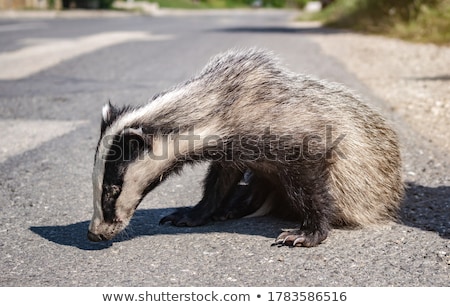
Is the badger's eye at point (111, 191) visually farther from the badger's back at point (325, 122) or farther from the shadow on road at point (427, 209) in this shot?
the shadow on road at point (427, 209)

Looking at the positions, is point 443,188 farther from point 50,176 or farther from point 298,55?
point 298,55

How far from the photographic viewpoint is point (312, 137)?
163 inches

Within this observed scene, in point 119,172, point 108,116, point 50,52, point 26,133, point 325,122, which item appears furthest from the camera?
point 50,52

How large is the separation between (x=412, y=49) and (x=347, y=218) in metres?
11.7

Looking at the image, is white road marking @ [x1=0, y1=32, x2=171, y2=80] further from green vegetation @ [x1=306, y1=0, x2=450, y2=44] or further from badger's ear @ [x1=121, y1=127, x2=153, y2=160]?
badger's ear @ [x1=121, y1=127, x2=153, y2=160]

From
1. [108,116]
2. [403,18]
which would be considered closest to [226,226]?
[108,116]

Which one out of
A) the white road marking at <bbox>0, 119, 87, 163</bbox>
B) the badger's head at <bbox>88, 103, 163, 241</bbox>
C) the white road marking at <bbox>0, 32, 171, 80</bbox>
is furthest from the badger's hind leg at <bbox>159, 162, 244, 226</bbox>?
the white road marking at <bbox>0, 32, 171, 80</bbox>

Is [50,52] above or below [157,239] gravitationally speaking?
below

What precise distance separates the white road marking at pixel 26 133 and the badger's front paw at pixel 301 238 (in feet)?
10.4

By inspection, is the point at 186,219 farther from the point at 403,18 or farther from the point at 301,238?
the point at 403,18

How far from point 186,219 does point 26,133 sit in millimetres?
3420

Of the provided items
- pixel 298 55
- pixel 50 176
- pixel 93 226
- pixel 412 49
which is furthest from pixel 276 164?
pixel 412 49

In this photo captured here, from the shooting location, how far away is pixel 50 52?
15.3 metres

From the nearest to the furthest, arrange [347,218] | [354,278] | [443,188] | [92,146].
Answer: [354,278] → [347,218] → [443,188] → [92,146]
